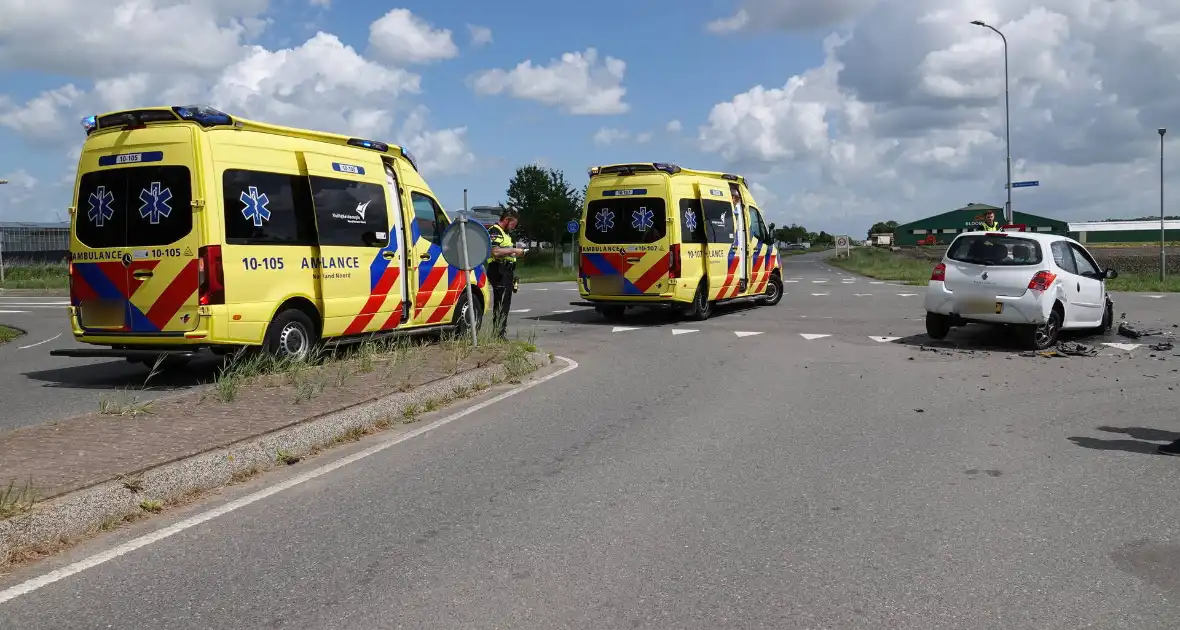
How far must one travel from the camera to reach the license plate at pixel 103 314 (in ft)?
30.6

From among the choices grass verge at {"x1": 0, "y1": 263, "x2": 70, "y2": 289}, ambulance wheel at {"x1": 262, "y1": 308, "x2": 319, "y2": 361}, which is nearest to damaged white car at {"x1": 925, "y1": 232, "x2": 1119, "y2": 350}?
ambulance wheel at {"x1": 262, "y1": 308, "x2": 319, "y2": 361}

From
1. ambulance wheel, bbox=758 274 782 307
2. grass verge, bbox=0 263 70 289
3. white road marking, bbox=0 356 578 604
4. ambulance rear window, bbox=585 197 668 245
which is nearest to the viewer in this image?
white road marking, bbox=0 356 578 604

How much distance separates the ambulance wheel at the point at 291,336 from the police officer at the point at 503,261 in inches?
181

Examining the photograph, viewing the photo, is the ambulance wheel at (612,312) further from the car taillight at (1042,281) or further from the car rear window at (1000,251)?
the car taillight at (1042,281)

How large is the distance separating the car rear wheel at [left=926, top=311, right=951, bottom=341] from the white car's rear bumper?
9.8 inches

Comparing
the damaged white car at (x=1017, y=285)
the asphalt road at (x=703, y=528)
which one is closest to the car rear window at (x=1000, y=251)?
the damaged white car at (x=1017, y=285)

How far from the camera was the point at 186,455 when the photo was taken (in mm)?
5641

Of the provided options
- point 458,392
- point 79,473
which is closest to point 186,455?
point 79,473

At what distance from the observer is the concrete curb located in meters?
4.49

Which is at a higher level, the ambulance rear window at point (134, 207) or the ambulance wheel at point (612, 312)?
the ambulance rear window at point (134, 207)

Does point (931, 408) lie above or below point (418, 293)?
below

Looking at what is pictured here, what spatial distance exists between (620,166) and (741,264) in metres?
3.67

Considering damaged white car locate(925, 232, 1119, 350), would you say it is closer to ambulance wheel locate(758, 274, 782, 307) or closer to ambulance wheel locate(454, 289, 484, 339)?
ambulance wheel locate(454, 289, 484, 339)

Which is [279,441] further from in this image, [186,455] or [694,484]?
[694,484]
